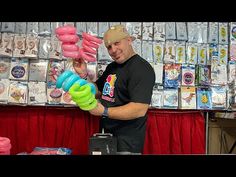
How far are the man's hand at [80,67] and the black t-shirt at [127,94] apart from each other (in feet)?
0.73

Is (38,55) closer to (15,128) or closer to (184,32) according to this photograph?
(15,128)

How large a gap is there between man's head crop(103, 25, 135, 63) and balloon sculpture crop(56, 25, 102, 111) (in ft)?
0.84

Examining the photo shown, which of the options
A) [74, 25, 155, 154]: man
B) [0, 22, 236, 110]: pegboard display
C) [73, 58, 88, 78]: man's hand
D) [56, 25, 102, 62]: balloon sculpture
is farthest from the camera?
[0, 22, 236, 110]: pegboard display

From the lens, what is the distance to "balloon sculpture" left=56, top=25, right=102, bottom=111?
63.8 inches

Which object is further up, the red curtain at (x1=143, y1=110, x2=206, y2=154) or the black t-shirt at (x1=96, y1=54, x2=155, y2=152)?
the black t-shirt at (x1=96, y1=54, x2=155, y2=152)

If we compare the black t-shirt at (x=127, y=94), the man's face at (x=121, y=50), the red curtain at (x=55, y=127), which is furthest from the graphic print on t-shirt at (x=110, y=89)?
the red curtain at (x=55, y=127)

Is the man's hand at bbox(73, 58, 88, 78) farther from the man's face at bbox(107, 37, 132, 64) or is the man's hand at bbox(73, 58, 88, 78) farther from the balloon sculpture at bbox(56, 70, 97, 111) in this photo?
the balloon sculpture at bbox(56, 70, 97, 111)

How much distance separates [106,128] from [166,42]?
59.1 inches

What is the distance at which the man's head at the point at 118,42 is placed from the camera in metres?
2.04

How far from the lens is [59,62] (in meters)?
3.31

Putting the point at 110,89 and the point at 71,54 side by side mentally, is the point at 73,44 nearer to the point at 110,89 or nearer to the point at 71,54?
the point at 71,54

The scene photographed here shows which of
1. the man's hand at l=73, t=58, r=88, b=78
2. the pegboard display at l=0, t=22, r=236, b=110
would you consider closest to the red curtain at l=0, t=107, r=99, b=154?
the pegboard display at l=0, t=22, r=236, b=110

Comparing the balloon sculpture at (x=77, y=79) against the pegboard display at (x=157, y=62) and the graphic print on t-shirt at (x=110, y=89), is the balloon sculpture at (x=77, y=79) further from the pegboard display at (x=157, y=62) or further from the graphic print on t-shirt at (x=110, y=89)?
Result: the pegboard display at (x=157, y=62)
